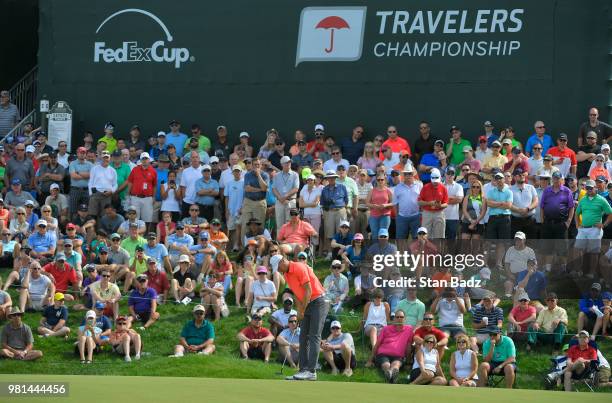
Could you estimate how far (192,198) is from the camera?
23.6m

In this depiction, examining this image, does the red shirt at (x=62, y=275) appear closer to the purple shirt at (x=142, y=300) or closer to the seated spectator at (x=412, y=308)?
the purple shirt at (x=142, y=300)

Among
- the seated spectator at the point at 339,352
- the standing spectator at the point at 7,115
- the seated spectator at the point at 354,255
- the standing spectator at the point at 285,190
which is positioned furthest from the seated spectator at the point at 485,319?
the standing spectator at the point at 7,115

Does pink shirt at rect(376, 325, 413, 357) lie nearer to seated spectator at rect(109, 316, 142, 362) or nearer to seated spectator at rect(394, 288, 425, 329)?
seated spectator at rect(394, 288, 425, 329)

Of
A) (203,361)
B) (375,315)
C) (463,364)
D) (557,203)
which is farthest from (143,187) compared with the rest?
(463,364)

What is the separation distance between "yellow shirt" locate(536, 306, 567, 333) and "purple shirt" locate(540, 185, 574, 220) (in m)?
3.35

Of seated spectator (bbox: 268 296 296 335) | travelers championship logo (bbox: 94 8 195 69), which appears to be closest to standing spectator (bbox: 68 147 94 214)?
travelers championship logo (bbox: 94 8 195 69)

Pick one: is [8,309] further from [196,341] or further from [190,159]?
[190,159]

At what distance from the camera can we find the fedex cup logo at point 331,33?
25.8 meters

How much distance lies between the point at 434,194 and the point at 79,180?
293 inches

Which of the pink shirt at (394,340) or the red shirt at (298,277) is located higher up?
the red shirt at (298,277)

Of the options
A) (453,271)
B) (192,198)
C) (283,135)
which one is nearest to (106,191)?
(192,198)

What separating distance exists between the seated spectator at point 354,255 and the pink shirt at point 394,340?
1.82 meters

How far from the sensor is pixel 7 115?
27.9 metres

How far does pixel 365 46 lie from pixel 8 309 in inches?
391
